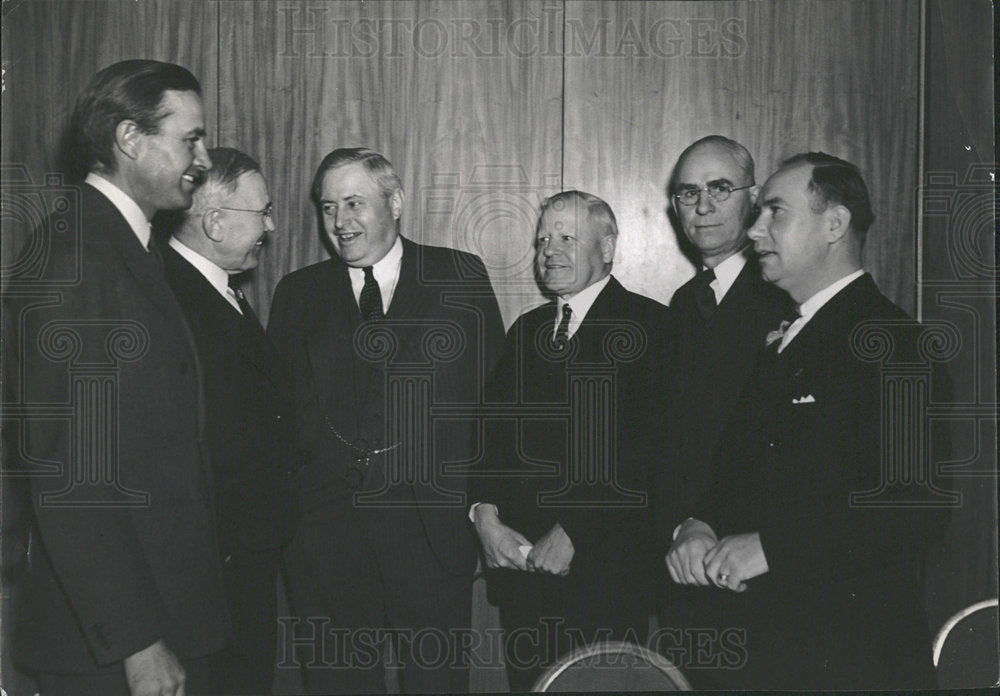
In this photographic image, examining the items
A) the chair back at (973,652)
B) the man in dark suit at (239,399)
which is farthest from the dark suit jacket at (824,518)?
the man in dark suit at (239,399)

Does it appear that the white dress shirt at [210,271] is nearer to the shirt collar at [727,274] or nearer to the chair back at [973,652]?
the shirt collar at [727,274]

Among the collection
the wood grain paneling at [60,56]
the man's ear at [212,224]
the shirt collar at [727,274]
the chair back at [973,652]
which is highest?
the wood grain paneling at [60,56]

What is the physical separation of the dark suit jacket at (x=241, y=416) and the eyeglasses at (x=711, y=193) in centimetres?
116

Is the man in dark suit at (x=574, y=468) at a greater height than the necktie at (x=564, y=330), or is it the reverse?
the necktie at (x=564, y=330)

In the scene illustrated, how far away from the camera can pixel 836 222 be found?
8.95ft

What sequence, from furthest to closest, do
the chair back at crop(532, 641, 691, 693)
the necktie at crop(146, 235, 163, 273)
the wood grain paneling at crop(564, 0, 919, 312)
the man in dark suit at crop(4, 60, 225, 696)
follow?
the wood grain paneling at crop(564, 0, 919, 312), the necktie at crop(146, 235, 163, 273), the man in dark suit at crop(4, 60, 225, 696), the chair back at crop(532, 641, 691, 693)

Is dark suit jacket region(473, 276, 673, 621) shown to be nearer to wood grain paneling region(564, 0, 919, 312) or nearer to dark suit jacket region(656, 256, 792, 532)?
dark suit jacket region(656, 256, 792, 532)

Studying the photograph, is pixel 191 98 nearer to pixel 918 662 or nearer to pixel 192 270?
pixel 192 270

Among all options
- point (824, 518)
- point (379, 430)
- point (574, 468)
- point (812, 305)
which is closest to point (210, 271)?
point (379, 430)

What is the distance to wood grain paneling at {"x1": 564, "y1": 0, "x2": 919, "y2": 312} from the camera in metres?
2.81

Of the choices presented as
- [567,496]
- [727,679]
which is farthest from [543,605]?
[727,679]

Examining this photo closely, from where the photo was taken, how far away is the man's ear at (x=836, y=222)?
8.91 ft

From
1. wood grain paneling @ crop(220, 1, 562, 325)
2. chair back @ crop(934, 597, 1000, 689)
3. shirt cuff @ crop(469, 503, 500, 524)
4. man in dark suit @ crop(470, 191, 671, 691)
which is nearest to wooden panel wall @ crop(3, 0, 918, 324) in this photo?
wood grain paneling @ crop(220, 1, 562, 325)

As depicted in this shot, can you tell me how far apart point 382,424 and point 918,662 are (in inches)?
60.0
